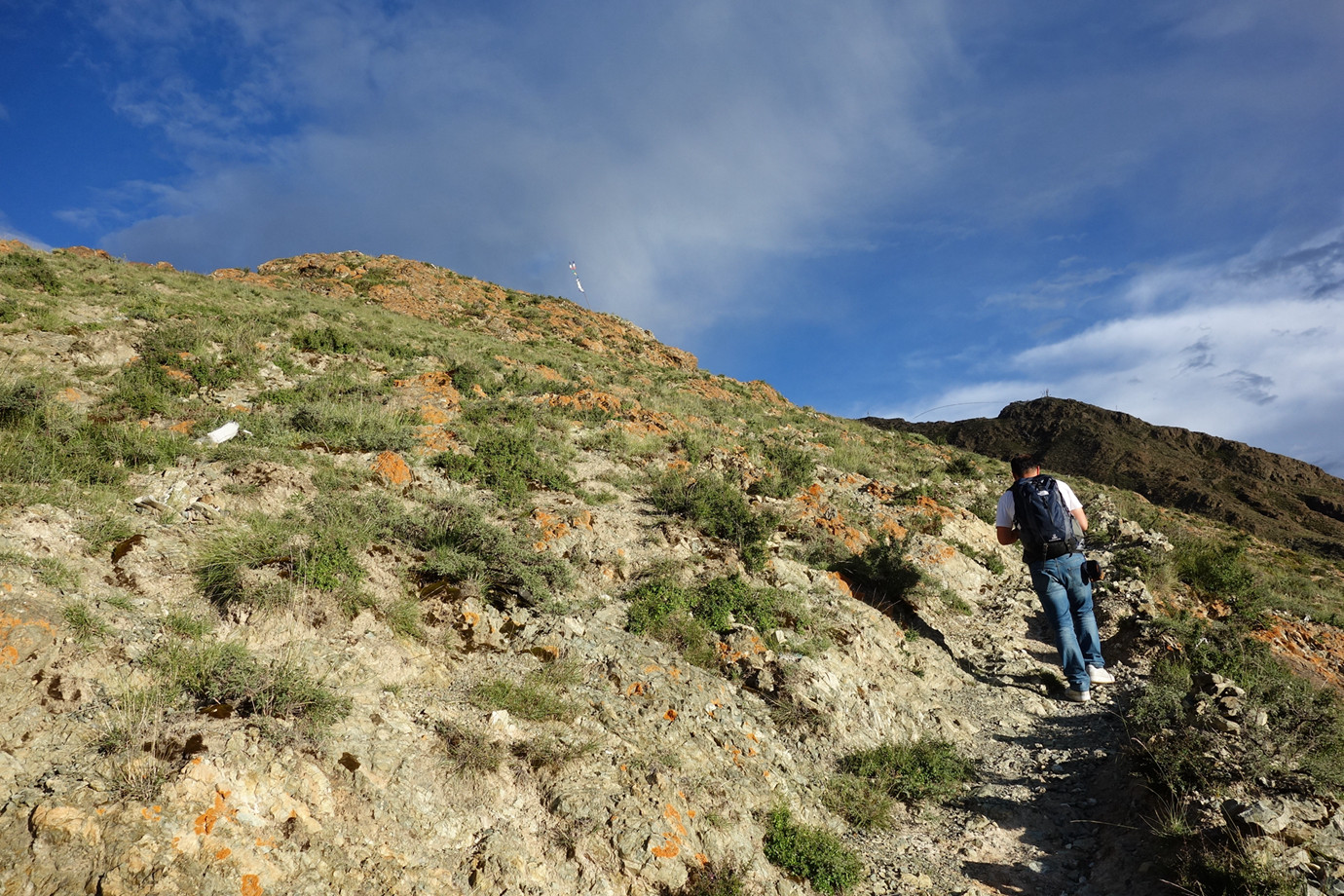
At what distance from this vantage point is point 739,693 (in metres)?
5.83

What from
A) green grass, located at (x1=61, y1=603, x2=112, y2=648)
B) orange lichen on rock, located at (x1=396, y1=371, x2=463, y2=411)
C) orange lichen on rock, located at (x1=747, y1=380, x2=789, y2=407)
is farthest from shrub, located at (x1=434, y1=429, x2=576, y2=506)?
orange lichen on rock, located at (x1=747, y1=380, x2=789, y2=407)

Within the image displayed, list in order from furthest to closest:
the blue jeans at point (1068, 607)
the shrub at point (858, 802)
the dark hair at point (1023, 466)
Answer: the dark hair at point (1023, 466) < the blue jeans at point (1068, 607) < the shrub at point (858, 802)

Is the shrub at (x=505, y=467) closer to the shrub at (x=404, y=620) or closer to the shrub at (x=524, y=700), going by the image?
the shrub at (x=404, y=620)

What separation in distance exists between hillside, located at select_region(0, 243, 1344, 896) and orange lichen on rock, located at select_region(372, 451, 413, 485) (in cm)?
7

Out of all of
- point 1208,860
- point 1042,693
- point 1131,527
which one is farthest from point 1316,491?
point 1208,860

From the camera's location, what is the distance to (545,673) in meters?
5.10

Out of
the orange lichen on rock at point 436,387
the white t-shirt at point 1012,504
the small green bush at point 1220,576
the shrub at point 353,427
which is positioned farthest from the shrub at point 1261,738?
the orange lichen on rock at point 436,387

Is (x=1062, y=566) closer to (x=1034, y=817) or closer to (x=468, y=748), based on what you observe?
(x=1034, y=817)

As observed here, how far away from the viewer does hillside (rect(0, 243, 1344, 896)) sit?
3336 millimetres

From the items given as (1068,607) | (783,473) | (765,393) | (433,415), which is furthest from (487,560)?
(765,393)

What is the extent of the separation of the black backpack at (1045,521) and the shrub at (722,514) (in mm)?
3082

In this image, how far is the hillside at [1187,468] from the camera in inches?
1353

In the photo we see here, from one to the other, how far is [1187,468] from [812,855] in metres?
51.2

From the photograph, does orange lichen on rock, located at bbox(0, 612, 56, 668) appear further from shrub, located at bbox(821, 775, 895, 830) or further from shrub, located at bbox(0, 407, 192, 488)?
shrub, located at bbox(821, 775, 895, 830)
